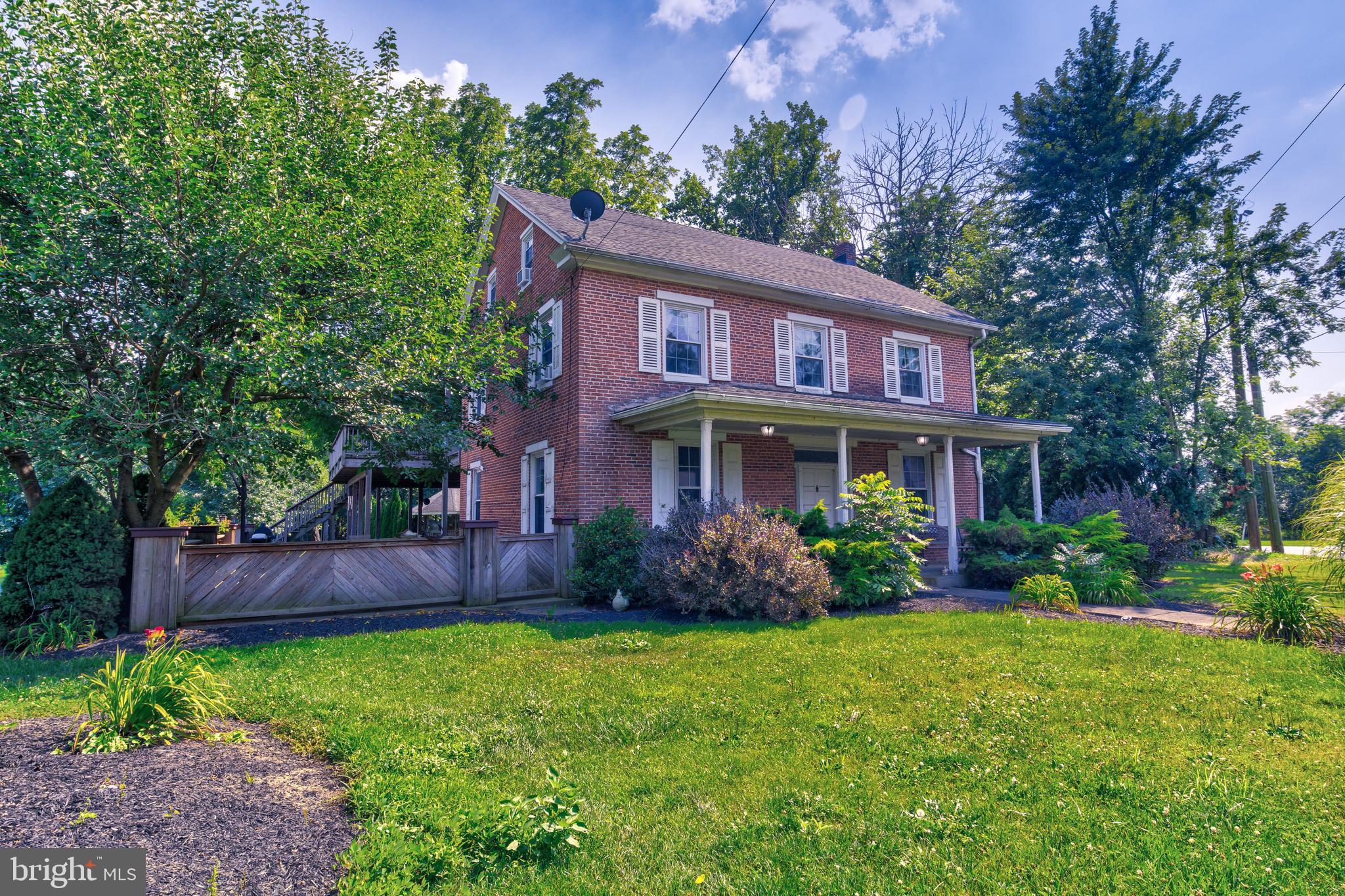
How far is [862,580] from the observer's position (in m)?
9.76

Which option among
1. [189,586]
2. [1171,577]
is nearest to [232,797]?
[189,586]

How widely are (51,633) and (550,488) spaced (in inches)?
291

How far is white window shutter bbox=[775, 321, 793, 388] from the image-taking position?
14281mm

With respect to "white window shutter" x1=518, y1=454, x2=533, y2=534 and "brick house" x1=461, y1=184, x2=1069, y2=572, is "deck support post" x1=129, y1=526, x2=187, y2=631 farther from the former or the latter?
"white window shutter" x1=518, y1=454, x2=533, y2=534

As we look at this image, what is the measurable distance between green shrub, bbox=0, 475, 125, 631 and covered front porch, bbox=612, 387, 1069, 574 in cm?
743

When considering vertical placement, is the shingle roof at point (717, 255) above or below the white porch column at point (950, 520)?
above

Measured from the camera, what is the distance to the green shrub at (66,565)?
7562 mm

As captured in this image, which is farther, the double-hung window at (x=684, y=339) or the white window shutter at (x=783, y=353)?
the white window shutter at (x=783, y=353)

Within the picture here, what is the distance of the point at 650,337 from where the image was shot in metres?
13.0

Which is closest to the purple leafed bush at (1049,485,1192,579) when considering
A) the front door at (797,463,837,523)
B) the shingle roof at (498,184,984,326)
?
the front door at (797,463,837,523)

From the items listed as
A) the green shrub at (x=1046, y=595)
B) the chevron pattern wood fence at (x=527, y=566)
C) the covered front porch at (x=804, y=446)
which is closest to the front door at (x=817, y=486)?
the covered front porch at (x=804, y=446)

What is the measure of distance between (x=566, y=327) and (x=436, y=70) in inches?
184

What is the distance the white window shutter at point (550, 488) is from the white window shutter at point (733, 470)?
3.42 m

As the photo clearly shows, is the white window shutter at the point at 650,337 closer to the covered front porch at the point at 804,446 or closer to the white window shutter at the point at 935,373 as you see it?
the covered front porch at the point at 804,446
